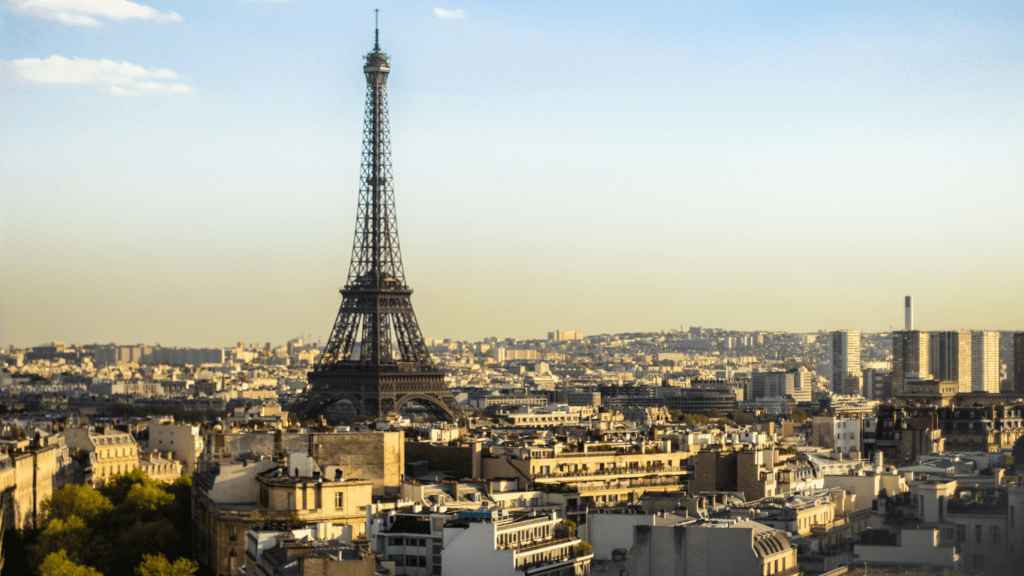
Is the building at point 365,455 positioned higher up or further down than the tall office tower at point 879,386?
higher up

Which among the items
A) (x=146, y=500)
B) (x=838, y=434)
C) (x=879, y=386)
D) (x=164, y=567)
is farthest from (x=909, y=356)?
(x=164, y=567)

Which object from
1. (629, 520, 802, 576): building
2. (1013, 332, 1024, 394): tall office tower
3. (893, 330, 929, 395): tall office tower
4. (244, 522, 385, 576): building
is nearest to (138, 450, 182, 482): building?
(244, 522, 385, 576): building

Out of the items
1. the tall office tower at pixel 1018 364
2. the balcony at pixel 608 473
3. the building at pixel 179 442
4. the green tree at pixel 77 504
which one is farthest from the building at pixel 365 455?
the tall office tower at pixel 1018 364

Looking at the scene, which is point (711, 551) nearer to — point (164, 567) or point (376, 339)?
point (164, 567)

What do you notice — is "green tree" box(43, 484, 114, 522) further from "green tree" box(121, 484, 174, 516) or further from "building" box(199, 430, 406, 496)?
"building" box(199, 430, 406, 496)

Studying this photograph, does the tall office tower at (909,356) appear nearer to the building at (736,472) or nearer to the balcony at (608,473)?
the balcony at (608,473)

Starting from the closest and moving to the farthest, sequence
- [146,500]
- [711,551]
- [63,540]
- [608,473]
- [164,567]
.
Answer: [711,551] → [164,567] → [63,540] → [146,500] → [608,473]

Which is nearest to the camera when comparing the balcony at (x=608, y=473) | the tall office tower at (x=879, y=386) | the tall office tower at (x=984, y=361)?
the balcony at (x=608, y=473)
